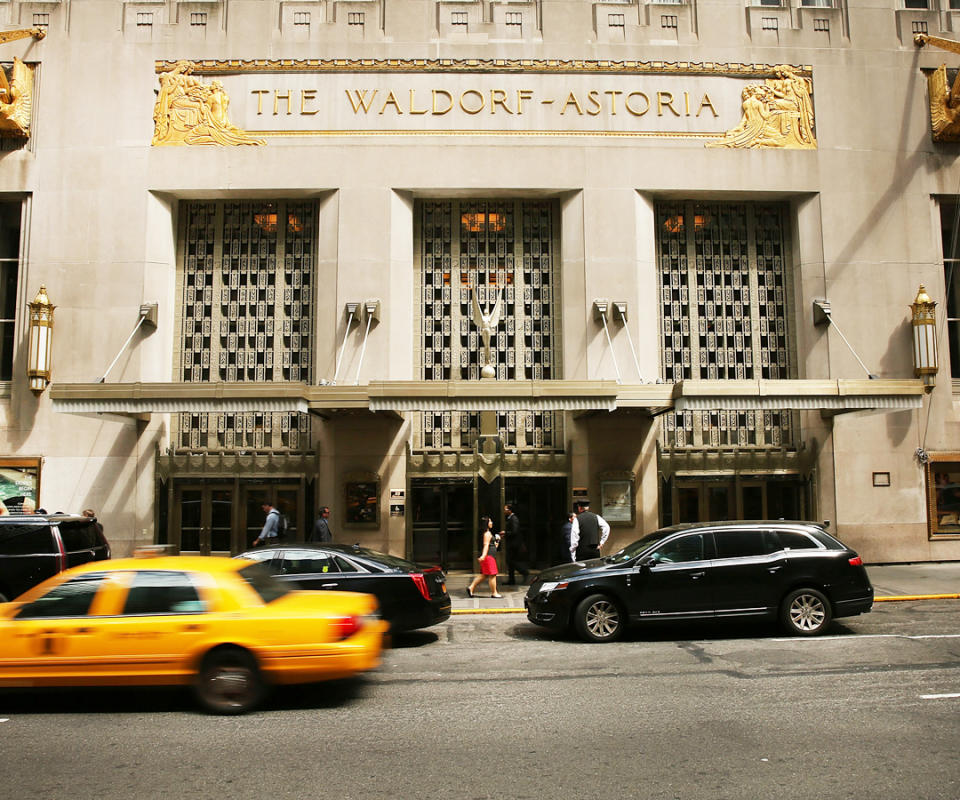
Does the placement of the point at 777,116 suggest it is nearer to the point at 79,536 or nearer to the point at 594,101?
the point at 594,101

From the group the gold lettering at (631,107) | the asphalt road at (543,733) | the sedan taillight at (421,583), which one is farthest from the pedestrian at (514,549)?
the gold lettering at (631,107)

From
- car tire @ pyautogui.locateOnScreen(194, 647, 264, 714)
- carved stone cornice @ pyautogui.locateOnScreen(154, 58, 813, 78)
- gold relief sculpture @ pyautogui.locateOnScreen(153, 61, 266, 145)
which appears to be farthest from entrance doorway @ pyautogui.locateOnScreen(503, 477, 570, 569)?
car tire @ pyautogui.locateOnScreen(194, 647, 264, 714)

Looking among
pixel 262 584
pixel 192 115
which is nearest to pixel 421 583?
pixel 262 584

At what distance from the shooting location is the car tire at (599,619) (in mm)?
10484

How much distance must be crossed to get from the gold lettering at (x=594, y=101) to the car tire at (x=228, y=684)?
15705mm

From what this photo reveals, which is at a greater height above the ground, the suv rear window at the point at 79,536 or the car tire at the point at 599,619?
the suv rear window at the point at 79,536

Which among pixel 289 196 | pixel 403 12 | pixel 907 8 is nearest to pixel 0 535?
pixel 289 196

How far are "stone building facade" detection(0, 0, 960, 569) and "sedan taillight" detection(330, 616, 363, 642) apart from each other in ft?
34.0

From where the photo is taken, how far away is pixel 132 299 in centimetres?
1820

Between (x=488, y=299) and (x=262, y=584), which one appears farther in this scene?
(x=488, y=299)

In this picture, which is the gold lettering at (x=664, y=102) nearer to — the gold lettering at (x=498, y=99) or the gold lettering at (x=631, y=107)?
the gold lettering at (x=631, y=107)

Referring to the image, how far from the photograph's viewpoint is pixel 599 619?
10.5m

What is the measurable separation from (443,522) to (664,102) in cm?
1138

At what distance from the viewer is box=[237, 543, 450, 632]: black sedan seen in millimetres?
10594
